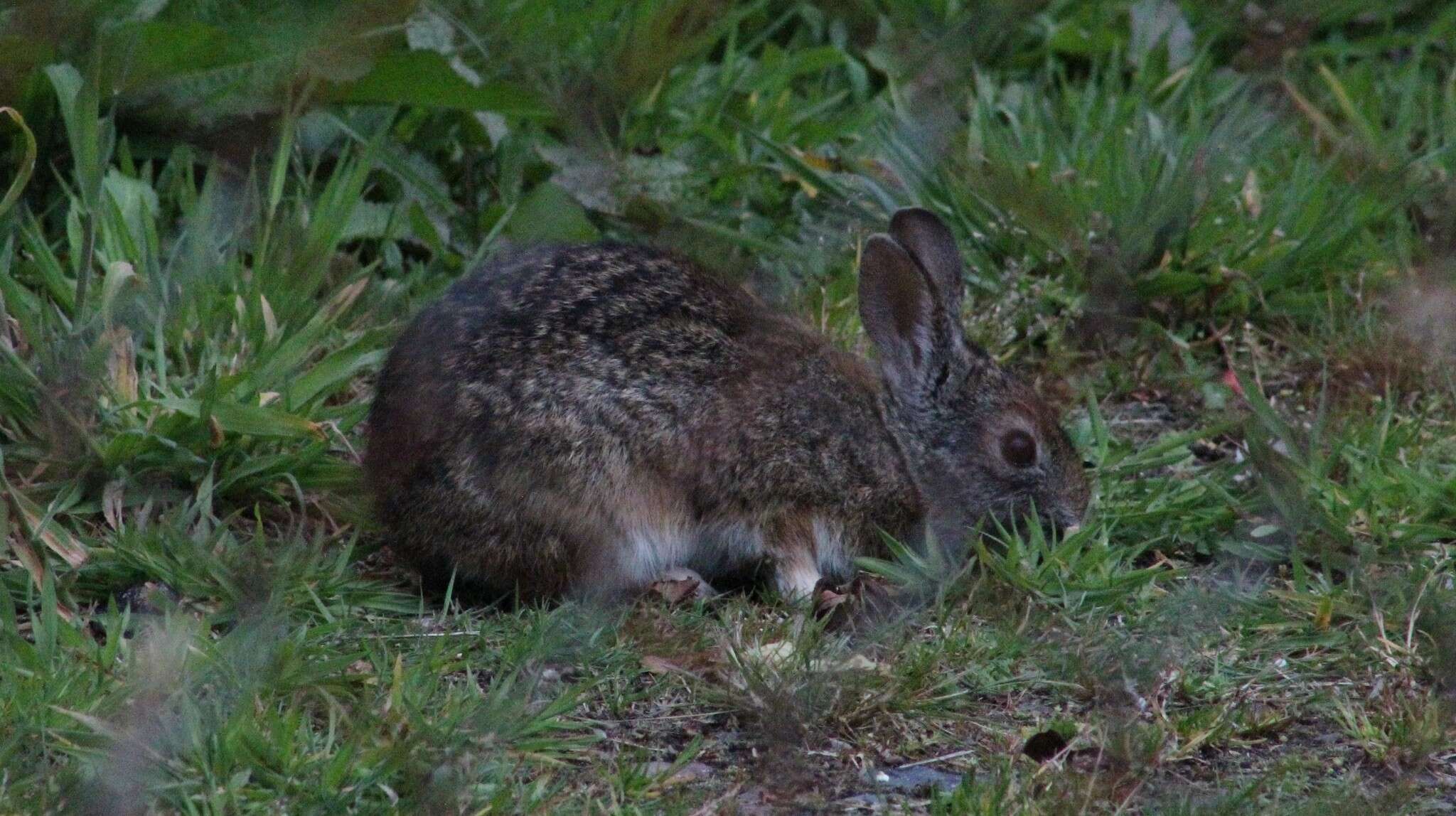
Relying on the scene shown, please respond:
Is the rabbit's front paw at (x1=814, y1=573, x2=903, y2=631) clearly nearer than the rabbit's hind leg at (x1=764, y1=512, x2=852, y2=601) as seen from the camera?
Yes

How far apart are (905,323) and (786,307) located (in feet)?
3.11

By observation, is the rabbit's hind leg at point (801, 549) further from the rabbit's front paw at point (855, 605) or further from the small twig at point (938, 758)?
the small twig at point (938, 758)

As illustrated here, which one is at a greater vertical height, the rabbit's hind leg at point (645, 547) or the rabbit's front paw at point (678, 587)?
the rabbit's hind leg at point (645, 547)

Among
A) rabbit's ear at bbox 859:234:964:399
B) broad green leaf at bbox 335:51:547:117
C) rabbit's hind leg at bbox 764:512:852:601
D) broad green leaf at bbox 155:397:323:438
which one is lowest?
rabbit's hind leg at bbox 764:512:852:601

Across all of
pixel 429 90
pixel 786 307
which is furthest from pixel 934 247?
pixel 429 90

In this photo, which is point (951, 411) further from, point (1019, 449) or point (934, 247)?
point (934, 247)

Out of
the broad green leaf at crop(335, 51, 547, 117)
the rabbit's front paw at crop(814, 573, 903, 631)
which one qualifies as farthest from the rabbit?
the broad green leaf at crop(335, 51, 547, 117)

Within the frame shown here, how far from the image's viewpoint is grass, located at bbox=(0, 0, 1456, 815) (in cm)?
424

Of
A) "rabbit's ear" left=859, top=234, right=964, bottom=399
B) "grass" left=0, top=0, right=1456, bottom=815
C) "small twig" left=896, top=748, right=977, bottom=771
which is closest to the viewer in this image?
"grass" left=0, top=0, right=1456, bottom=815

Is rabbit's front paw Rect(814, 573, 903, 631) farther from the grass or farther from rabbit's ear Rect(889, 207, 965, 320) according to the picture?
rabbit's ear Rect(889, 207, 965, 320)

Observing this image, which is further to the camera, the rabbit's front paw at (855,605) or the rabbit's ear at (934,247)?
the rabbit's ear at (934,247)

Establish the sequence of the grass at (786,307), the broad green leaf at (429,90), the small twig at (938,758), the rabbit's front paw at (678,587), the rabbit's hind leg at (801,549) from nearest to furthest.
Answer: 1. the grass at (786,307)
2. the small twig at (938,758)
3. the rabbit's front paw at (678,587)
4. the rabbit's hind leg at (801,549)
5. the broad green leaf at (429,90)

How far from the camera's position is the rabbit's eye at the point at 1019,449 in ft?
18.8

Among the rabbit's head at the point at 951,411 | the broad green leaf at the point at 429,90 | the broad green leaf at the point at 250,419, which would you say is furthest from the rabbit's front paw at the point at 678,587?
the broad green leaf at the point at 429,90
